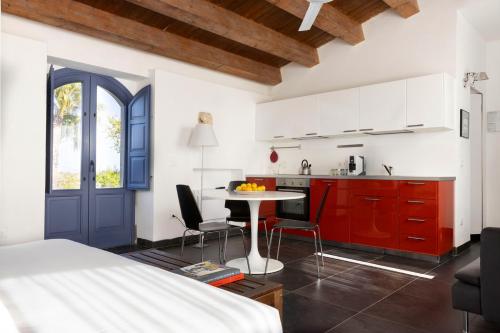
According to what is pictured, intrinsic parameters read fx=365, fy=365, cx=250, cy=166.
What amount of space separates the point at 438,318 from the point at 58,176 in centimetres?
415

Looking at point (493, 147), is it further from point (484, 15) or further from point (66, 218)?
point (66, 218)

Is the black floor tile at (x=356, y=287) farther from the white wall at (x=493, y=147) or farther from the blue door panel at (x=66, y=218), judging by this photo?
the blue door panel at (x=66, y=218)

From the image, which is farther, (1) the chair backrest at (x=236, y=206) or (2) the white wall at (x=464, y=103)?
(2) the white wall at (x=464, y=103)

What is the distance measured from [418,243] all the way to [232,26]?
11.1 feet

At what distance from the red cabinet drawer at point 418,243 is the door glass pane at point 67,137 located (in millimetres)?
3992

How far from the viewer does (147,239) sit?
191 inches

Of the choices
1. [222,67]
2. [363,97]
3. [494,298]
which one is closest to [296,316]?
[494,298]

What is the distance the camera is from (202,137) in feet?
15.5

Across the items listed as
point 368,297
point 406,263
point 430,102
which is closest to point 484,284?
point 368,297

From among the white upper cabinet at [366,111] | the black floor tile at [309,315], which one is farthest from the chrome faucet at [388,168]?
the black floor tile at [309,315]

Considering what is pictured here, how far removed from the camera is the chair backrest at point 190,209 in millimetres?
3561

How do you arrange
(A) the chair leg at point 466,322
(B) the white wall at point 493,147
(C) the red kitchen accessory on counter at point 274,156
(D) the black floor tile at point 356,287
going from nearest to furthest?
(A) the chair leg at point 466,322 < (D) the black floor tile at point 356,287 < (B) the white wall at point 493,147 < (C) the red kitchen accessory on counter at point 274,156

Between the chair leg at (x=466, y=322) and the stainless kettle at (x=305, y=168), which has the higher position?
the stainless kettle at (x=305, y=168)

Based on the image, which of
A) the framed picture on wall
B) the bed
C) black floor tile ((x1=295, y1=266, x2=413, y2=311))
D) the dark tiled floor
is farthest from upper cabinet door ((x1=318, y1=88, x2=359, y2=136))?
the bed
